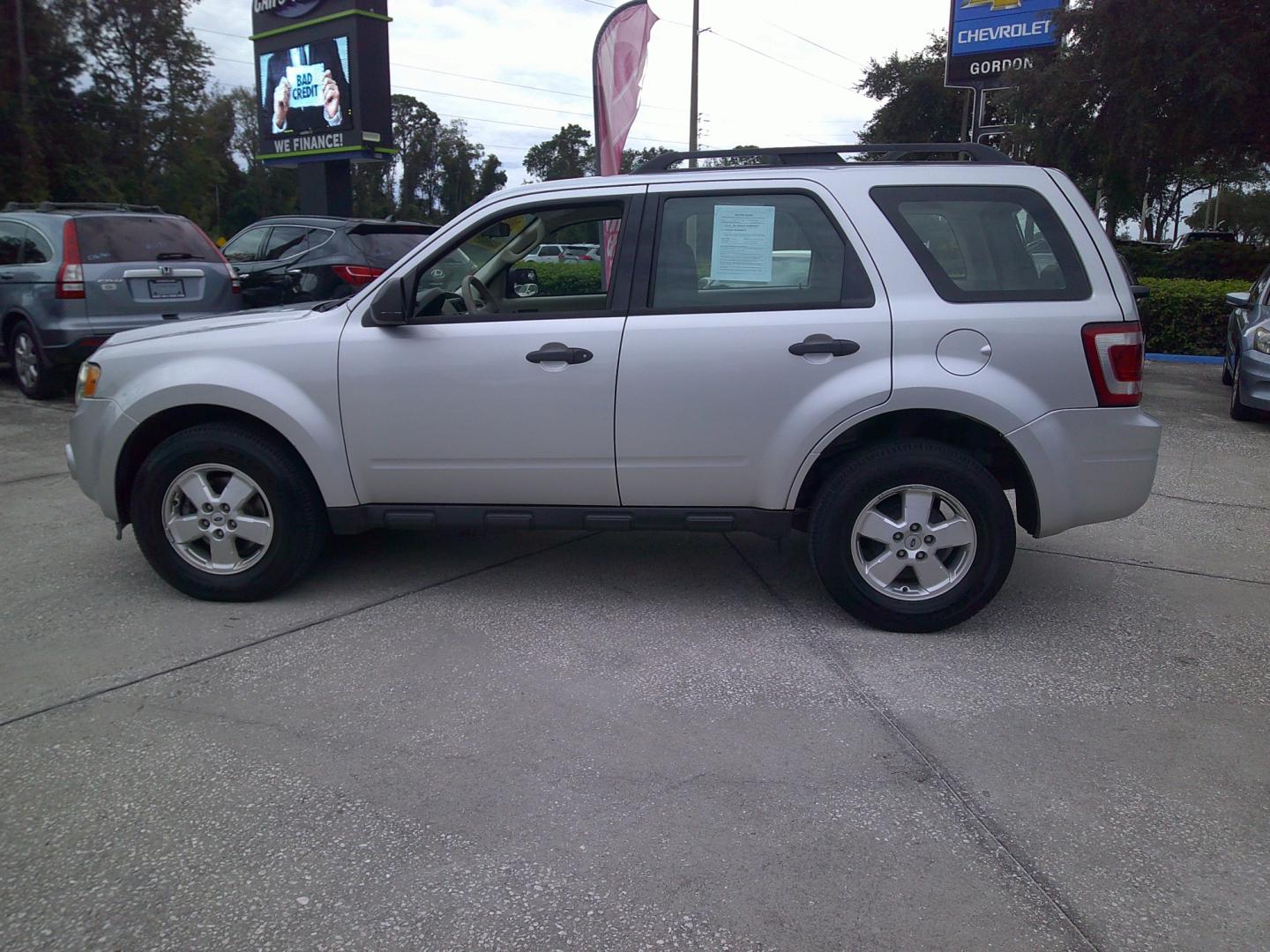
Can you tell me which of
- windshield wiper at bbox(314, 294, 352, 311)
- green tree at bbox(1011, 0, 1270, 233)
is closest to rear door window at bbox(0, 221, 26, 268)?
windshield wiper at bbox(314, 294, 352, 311)

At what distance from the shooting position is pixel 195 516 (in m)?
4.59

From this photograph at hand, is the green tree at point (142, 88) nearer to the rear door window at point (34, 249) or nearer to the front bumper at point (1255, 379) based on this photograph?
the rear door window at point (34, 249)

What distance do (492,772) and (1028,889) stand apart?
62.5 inches

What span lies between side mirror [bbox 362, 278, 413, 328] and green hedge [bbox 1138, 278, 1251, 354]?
11704 mm

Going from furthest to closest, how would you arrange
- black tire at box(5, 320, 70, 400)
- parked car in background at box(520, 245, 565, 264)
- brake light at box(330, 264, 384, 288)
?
brake light at box(330, 264, 384, 288), black tire at box(5, 320, 70, 400), parked car in background at box(520, 245, 565, 264)

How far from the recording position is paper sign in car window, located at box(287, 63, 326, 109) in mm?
20047

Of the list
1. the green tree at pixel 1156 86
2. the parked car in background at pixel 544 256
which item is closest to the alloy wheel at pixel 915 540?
the parked car in background at pixel 544 256

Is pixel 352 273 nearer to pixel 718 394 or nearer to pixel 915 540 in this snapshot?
pixel 718 394

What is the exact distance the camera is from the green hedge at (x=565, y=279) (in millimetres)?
5184

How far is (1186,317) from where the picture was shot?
13555 mm

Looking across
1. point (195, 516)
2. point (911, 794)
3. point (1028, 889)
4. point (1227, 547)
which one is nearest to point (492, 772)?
point (911, 794)

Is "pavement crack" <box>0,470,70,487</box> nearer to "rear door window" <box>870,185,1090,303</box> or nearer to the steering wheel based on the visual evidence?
the steering wheel

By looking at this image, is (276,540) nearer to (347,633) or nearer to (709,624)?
(347,633)

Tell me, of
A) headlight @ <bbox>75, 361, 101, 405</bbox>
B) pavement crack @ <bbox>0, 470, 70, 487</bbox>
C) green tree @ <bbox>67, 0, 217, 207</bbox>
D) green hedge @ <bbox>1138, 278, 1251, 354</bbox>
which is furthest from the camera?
green tree @ <bbox>67, 0, 217, 207</bbox>
